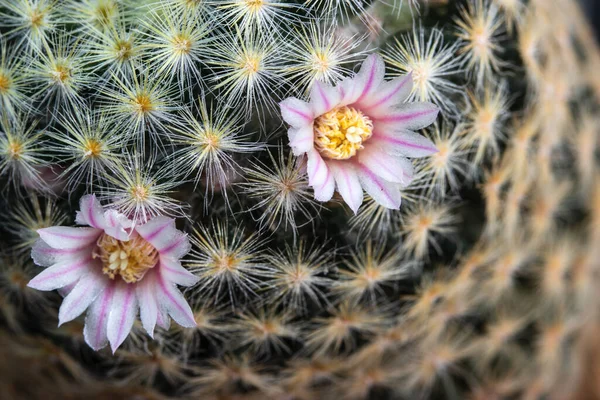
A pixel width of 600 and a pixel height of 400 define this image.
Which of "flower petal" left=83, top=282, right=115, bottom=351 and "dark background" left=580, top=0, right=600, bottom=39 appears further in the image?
"dark background" left=580, top=0, right=600, bottom=39

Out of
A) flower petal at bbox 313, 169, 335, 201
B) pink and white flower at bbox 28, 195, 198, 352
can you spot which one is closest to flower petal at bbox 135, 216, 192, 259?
pink and white flower at bbox 28, 195, 198, 352

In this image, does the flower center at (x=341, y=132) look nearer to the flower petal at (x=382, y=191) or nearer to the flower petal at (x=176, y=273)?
the flower petal at (x=382, y=191)

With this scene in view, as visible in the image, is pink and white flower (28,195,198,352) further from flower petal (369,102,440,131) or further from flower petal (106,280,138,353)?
flower petal (369,102,440,131)

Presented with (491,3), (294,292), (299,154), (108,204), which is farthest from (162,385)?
(491,3)

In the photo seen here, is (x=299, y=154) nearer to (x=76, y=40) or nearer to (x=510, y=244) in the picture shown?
(x=76, y=40)

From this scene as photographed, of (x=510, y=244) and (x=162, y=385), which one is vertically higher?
(x=510, y=244)

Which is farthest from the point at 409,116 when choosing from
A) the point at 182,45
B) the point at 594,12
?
the point at 594,12

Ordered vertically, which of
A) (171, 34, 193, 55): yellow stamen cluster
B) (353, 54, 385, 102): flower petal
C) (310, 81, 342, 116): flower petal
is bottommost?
(310, 81, 342, 116): flower petal

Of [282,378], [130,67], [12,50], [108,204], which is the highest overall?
[12,50]
